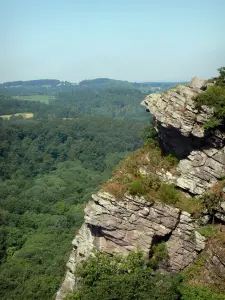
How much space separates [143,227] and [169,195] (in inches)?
84.4

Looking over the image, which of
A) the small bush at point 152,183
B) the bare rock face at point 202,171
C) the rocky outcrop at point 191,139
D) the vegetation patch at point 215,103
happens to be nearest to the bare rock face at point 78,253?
the small bush at point 152,183

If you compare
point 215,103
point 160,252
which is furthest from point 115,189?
point 215,103

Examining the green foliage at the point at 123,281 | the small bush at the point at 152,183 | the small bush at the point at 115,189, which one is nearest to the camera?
the green foliage at the point at 123,281

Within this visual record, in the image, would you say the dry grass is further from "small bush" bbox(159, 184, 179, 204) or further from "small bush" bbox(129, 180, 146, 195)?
"small bush" bbox(129, 180, 146, 195)

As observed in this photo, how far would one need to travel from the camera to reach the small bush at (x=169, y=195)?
736 inches

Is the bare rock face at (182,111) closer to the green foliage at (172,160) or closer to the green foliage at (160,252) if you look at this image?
the green foliage at (172,160)

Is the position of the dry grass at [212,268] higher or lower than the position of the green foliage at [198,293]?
higher

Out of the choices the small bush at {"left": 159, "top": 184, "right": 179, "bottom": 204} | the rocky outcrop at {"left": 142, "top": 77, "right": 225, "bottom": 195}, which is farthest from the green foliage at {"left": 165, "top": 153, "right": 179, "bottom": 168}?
the small bush at {"left": 159, "top": 184, "right": 179, "bottom": 204}

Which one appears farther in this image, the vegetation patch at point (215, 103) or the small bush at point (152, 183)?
the small bush at point (152, 183)

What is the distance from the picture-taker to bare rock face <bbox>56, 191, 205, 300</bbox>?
18438 mm

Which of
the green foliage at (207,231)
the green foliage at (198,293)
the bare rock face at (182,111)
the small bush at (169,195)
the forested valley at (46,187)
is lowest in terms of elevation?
the forested valley at (46,187)

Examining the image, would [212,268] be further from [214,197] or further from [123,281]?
[123,281]

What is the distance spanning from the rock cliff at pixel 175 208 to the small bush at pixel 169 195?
0.31 meters

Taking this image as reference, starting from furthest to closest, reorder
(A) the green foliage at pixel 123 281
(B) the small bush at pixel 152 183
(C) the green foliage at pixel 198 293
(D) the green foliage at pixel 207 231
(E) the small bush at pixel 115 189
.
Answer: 1. (B) the small bush at pixel 152 183
2. (E) the small bush at pixel 115 189
3. (D) the green foliage at pixel 207 231
4. (A) the green foliage at pixel 123 281
5. (C) the green foliage at pixel 198 293
